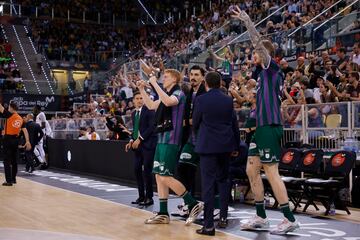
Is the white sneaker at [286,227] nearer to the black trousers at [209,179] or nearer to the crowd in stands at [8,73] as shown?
the black trousers at [209,179]

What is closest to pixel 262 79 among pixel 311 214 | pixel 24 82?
pixel 311 214

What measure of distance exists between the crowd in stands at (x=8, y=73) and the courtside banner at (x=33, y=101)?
1491 mm

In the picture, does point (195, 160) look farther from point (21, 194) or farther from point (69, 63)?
point (69, 63)

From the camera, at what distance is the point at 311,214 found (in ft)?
29.1

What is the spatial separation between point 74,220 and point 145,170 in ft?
5.85

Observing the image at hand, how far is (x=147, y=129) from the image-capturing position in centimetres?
962

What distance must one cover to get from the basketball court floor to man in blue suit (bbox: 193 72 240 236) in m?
0.44

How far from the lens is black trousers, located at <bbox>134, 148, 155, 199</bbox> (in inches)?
379

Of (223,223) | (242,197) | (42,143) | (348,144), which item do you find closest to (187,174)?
(223,223)

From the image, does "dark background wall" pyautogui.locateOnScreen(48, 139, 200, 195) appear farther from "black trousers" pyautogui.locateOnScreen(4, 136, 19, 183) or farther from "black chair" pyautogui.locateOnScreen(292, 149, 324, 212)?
"black chair" pyautogui.locateOnScreen(292, 149, 324, 212)

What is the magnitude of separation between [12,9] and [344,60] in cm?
2705

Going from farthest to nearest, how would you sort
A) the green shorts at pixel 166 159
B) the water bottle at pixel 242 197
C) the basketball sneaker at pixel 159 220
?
the water bottle at pixel 242 197
the basketball sneaker at pixel 159 220
the green shorts at pixel 166 159

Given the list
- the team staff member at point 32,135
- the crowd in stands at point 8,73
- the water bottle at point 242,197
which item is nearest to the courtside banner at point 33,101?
the crowd in stands at point 8,73

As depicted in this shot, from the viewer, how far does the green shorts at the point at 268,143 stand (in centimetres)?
701
